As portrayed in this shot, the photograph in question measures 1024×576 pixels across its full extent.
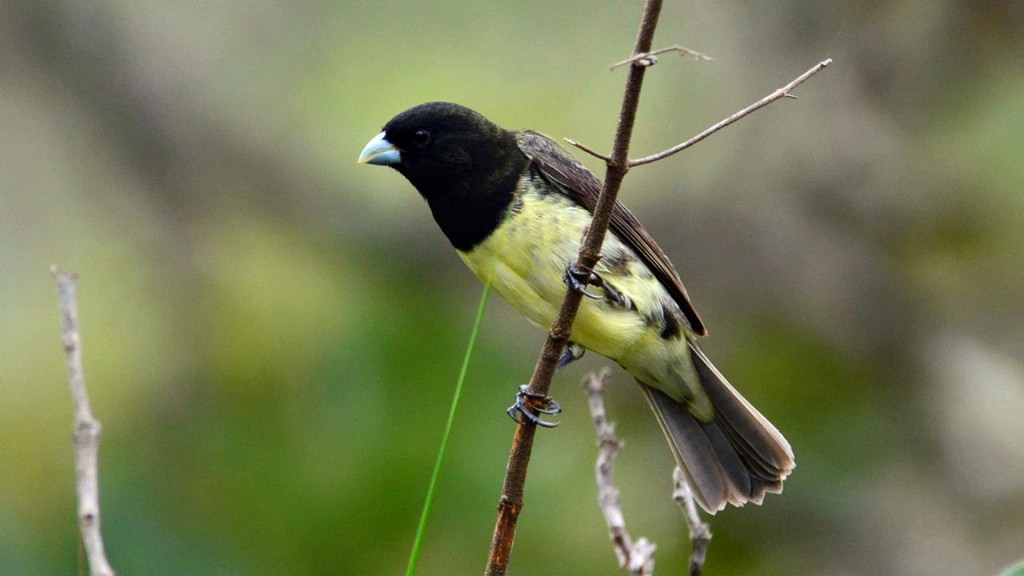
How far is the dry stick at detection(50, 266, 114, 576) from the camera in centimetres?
164

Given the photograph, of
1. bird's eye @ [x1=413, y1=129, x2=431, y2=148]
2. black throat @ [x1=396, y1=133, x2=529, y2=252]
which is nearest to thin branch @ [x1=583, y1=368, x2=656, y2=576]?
black throat @ [x1=396, y1=133, x2=529, y2=252]

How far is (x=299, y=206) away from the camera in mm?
6594

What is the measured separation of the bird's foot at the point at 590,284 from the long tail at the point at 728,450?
38 centimetres

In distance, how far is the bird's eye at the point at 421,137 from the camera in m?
3.83

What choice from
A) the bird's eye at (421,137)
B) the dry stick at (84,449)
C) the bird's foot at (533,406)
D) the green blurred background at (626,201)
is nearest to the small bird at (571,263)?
the bird's eye at (421,137)

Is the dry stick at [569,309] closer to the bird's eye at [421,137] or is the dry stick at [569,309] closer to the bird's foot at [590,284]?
the bird's foot at [590,284]

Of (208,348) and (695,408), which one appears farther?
(208,348)

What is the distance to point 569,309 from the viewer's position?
104 inches

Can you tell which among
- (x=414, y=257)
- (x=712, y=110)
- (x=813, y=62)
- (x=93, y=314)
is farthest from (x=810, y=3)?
(x=93, y=314)

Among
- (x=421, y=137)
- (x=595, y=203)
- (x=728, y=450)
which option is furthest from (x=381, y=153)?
(x=728, y=450)

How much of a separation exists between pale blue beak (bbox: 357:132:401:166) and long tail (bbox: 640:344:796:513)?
1084 mm

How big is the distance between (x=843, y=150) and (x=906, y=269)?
688mm

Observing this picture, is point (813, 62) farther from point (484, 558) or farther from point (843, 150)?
point (484, 558)

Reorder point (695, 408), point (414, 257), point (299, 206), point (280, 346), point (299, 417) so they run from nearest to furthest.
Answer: point (695, 408) < point (299, 417) < point (280, 346) < point (414, 257) < point (299, 206)
